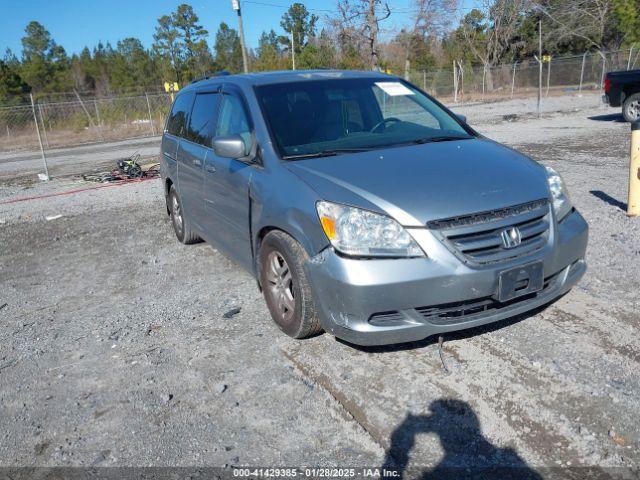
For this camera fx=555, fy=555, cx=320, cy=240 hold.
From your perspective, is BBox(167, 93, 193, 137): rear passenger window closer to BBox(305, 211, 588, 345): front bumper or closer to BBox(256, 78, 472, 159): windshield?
BBox(256, 78, 472, 159): windshield

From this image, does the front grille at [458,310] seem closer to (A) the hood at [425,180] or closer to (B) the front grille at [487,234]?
(B) the front grille at [487,234]

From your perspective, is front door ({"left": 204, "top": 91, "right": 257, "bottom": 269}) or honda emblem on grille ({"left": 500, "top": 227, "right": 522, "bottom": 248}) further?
front door ({"left": 204, "top": 91, "right": 257, "bottom": 269})

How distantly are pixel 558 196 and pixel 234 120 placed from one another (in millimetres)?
2505

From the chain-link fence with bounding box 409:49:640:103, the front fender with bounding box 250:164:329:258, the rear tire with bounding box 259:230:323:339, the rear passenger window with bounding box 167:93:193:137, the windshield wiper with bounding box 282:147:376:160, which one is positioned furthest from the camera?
the chain-link fence with bounding box 409:49:640:103

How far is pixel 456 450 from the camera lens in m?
2.61

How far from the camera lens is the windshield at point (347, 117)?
4.00m

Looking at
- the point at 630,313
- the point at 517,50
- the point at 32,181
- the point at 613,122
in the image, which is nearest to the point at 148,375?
the point at 630,313

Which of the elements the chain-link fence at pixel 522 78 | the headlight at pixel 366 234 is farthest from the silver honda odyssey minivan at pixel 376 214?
the chain-link fence at pixel 522 78

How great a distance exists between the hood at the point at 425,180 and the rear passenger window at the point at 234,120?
625 mm

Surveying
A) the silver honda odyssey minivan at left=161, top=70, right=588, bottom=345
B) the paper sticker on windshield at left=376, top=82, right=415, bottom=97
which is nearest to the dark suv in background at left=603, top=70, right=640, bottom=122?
the paper sticker on windshield at left=376, top=82, right=415, bottom=97

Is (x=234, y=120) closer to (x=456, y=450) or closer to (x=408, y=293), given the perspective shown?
(x=408, y=293)

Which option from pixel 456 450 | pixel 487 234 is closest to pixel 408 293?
pixel 487 234

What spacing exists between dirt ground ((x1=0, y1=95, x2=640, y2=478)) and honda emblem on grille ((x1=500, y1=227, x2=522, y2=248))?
2.39 feet

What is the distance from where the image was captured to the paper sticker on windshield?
4.73m
